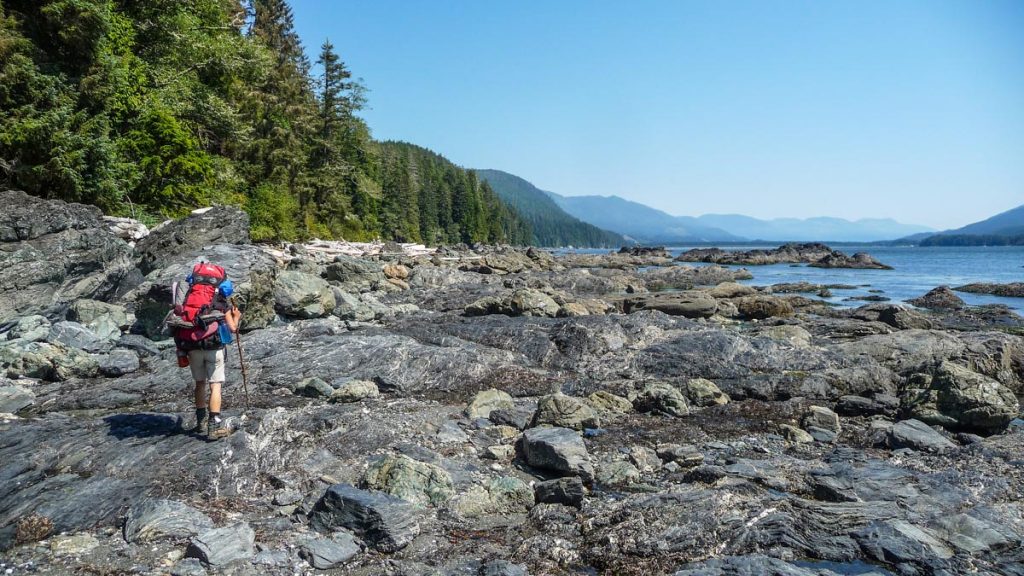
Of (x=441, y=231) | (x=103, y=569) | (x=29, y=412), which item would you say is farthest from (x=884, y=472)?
(x=441, y=231)

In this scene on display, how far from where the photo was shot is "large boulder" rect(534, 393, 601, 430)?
28.7 feet

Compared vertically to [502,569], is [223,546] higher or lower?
higher

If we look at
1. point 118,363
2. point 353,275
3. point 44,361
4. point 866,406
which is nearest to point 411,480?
point 118,363

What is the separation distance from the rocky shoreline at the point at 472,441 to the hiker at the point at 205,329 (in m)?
0.54

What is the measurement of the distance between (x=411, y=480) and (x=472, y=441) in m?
1.78

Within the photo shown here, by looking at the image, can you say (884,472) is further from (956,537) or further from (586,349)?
(586,349)

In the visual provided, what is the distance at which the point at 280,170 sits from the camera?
39.6m

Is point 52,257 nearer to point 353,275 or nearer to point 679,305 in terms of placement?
point 353,275

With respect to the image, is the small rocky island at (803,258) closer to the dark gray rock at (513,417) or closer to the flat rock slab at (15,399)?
the dark gray rock at (513,417)

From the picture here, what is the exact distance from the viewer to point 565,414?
8.84m

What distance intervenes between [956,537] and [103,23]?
2652cm

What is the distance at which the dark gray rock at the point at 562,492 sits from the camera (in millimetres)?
6348

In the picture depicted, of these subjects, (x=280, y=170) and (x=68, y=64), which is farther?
(x=280, y=170)

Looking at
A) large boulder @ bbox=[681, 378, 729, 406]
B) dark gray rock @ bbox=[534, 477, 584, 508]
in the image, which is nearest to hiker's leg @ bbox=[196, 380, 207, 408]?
dark gray rock @ bbox=[534, 477, 584, 508]
